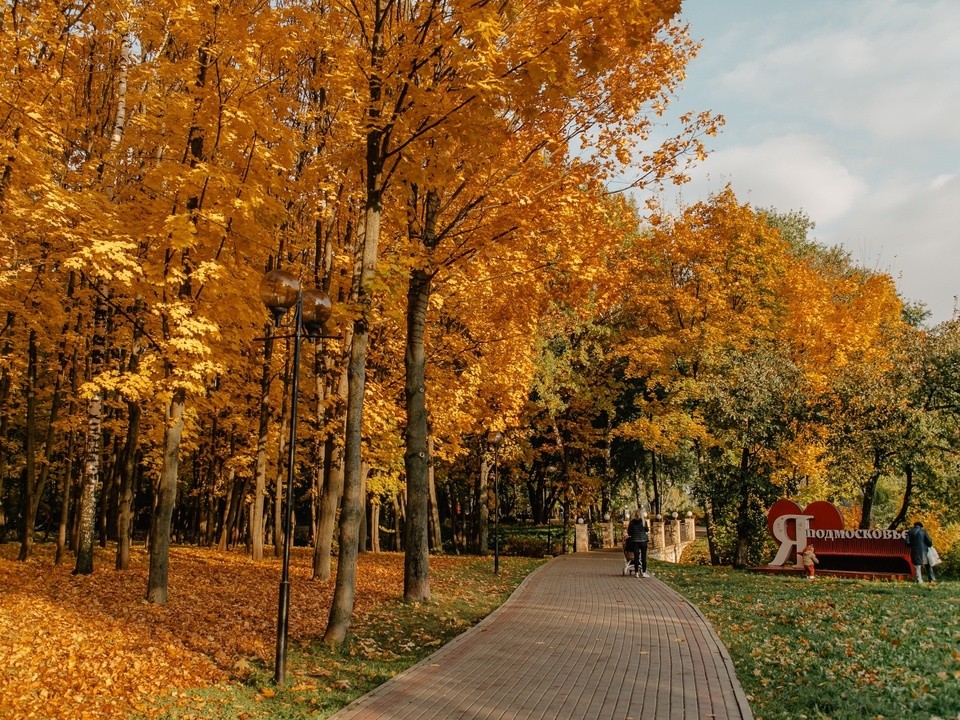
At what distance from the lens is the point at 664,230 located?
94.4 feet

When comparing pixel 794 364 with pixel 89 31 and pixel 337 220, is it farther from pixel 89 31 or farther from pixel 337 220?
pixel 89 31

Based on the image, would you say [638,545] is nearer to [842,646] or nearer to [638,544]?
[638,544]

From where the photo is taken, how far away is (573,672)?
8570mm

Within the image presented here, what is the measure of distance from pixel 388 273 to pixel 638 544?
515 inches

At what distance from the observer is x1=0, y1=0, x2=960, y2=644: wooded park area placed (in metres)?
10.5

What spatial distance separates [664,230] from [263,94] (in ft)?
62.8

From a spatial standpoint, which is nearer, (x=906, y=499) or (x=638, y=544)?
(x=638, y=544)

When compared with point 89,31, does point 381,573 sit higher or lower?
lower

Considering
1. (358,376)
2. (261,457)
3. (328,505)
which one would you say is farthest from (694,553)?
(358,376)

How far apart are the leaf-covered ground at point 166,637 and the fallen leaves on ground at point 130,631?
2cm

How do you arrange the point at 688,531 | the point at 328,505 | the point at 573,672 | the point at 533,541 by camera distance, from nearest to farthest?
the point at 573,672 → the point at 328,505 → the point at 533,541 → the point at 688,531

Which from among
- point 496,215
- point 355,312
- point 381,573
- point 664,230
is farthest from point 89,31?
point 664,230

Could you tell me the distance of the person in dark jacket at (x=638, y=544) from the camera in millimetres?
19859

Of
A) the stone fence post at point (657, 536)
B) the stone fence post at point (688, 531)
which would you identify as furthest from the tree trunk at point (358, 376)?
the stone fence post at point (688, 531)
